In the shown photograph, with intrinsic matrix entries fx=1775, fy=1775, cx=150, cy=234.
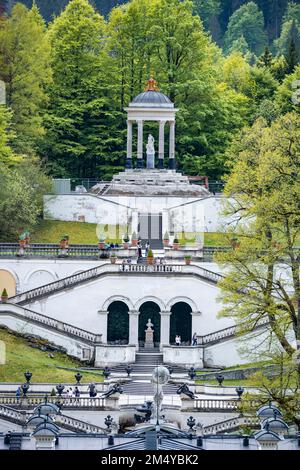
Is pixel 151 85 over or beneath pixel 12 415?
over

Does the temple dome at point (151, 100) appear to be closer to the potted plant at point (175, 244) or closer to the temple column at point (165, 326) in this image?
the potted plant at point (175, 244)

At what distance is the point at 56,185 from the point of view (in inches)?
3622

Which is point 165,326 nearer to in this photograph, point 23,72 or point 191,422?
point 191,422

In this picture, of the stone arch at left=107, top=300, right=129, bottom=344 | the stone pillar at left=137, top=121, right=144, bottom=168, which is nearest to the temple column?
the stone arch at left=107, top=300, right=129, bottom=344

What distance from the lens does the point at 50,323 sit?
74.0 metres

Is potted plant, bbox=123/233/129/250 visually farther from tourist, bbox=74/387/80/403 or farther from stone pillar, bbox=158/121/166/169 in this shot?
tourist, bbox=74/387/80/403

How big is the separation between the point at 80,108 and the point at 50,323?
29770 millimetres

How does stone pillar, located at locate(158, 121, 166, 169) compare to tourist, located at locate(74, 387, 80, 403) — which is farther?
stone pillar, located at locate(158, 121, 166, 169)

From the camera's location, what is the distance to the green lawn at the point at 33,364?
66500 millimetres

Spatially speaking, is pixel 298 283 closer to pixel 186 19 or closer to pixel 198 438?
pixel 198 438

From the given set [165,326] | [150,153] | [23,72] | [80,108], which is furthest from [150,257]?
[80,108]

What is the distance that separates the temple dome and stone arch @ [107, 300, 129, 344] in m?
Result: 20.4

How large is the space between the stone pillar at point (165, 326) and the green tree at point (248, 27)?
116357mm

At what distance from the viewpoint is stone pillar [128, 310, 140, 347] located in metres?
76.2
